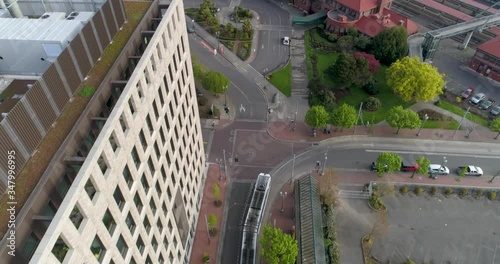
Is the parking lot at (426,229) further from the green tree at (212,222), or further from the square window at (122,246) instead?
the square window at (122,246)

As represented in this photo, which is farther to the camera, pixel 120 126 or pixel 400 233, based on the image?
pixel 400 233

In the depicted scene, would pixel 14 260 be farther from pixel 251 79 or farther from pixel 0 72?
pixel 251 79

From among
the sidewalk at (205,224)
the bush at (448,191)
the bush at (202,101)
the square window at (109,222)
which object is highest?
the bush at (448,191)

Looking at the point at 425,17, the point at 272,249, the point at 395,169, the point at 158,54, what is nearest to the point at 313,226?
the point at 272,249

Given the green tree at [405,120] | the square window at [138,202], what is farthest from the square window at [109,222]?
the green tree at [405,120]

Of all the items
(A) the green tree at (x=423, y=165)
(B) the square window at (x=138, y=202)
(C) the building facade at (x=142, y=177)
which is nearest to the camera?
(C) the building facade at (x=142, y=177)

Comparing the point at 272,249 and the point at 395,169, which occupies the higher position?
the point at 395,169
